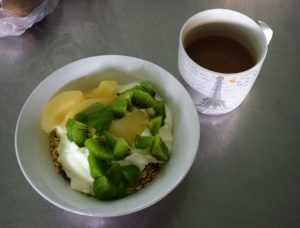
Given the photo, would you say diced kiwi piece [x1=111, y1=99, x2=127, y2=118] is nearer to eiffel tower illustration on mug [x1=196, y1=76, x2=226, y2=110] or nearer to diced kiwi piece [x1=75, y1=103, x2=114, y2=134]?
diced kiwi piece [x1=75, y1=103, x2=114, y2=134]

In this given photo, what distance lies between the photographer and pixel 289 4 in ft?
2.43

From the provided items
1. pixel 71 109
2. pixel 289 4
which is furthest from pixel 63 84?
pixel 289 4

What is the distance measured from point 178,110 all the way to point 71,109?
13cm

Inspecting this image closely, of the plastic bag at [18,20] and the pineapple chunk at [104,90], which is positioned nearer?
the pineapple chunk at [104,90]

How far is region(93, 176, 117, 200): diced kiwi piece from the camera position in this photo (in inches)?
16.5

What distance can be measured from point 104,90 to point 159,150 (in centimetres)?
11

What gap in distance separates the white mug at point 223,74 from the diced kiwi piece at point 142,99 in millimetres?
59

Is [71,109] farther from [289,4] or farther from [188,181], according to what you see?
[289,4]

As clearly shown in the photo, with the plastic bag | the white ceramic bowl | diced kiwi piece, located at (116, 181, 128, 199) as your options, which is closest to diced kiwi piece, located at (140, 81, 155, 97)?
the white ceramic bowl

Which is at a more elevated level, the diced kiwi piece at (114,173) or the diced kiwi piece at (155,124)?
the diced kiwi piece at (155,124)

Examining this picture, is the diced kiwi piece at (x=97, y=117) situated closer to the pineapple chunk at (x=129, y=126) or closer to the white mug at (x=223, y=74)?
the pineapple chunk at (x=129, y=126)

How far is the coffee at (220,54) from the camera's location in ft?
1.66

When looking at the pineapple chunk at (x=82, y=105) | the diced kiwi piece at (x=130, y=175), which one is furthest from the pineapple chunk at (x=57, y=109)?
the diced kiwi piece at (x=130, y=175)

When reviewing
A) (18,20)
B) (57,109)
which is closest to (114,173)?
(57,109)
